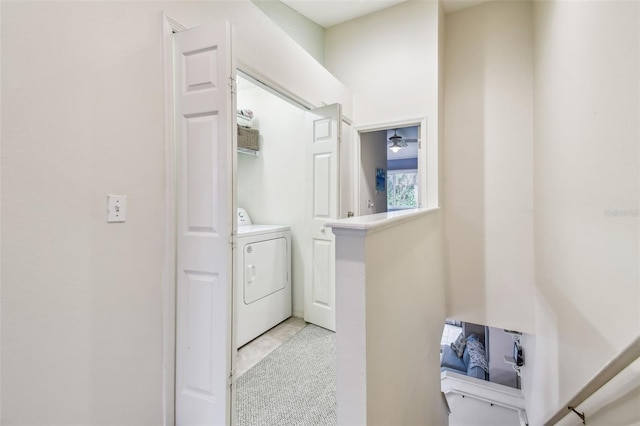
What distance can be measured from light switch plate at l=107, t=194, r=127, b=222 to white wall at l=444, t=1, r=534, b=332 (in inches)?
121

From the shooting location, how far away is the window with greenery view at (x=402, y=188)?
317 inches

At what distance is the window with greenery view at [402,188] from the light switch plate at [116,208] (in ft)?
24.1

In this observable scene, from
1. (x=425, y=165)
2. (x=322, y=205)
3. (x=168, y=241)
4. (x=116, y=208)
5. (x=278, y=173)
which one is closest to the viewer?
(x=116, y=208)

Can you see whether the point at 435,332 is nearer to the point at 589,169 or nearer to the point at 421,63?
the point at 589,169

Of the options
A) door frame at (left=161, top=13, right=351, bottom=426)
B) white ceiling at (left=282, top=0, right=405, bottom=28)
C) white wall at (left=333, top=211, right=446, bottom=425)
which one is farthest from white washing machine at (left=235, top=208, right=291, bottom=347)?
white ceiling at (left=282, top=0, right=405, bottom=28)

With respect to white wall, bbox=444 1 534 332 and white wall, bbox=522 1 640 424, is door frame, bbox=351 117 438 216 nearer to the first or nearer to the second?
white wall, bbox=444 1 534 332

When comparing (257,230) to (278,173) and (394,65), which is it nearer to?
(278,173)

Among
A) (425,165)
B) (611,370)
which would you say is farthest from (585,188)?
(425,165)

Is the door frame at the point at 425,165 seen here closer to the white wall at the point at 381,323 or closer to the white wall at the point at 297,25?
the white wall at the point at 381,323

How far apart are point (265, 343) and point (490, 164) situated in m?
2.92

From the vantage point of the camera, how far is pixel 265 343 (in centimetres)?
254

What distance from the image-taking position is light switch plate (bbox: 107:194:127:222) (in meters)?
1.25

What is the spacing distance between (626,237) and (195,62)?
7.34 feet

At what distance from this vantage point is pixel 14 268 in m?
0.99
